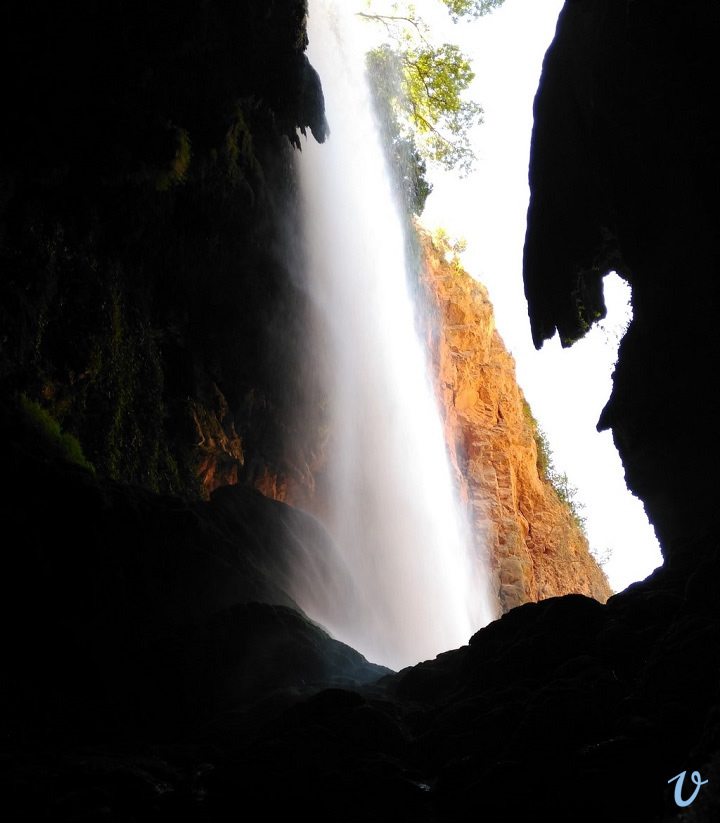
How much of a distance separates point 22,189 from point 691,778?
376 inches

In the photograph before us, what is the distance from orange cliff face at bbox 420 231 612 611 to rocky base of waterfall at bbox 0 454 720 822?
801 inches

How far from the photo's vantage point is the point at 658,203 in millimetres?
7906

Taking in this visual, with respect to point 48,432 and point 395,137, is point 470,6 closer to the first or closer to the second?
point 395,137

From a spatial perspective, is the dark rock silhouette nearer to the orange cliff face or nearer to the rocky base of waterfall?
the rocky base of waterfall

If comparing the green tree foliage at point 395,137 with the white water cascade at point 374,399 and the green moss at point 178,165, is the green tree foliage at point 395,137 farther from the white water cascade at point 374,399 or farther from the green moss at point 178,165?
the green moss at point 178,165

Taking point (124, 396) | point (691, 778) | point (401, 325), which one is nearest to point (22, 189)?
point (124, 396)

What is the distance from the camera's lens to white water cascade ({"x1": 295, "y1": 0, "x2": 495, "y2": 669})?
18.9 metres

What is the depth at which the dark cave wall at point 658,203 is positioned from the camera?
23.6 feet

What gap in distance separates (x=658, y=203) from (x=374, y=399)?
14.7 m

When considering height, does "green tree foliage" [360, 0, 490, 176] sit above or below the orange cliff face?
above

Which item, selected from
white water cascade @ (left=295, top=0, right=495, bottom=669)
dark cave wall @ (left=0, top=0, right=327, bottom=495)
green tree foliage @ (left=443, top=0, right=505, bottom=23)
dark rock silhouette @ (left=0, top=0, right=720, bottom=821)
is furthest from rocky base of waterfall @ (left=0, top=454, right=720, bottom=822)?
green tree foliage @ (left=443, top=0, right=505, bottom=23)

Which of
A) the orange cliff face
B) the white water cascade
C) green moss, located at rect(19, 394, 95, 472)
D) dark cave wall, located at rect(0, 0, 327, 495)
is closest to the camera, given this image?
dark cave wall, located at rect(0, 0, 327, 495)

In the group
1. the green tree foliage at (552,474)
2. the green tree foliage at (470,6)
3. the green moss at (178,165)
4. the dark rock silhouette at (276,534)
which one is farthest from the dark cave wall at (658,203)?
the green tree foliage at (552,474)

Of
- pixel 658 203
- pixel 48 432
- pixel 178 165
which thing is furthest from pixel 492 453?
pixel 48 432
